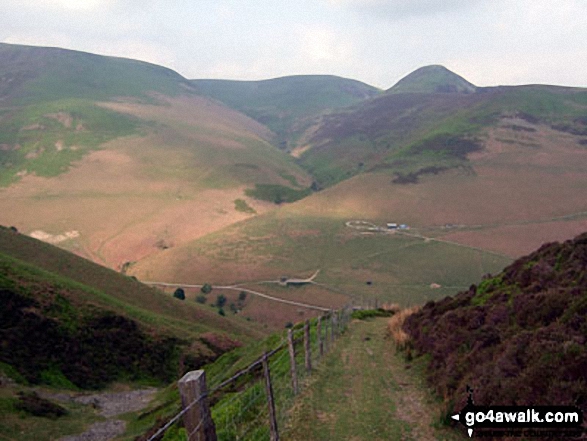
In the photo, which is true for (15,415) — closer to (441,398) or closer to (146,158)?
(441,398)

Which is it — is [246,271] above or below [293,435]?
below

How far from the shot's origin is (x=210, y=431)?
22.1 feet

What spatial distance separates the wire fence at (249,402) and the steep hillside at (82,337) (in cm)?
1648

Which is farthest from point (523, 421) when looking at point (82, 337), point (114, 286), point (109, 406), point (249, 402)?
point (114, 286)

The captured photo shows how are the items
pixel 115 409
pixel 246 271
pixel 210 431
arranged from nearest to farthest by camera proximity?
pixel 210 431 → pixel 115 409 → pixel 246 271

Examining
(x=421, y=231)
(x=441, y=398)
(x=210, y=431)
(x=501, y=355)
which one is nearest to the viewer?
(x=210, y=431)

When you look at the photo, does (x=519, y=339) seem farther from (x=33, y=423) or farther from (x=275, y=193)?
(x=275, y=193)

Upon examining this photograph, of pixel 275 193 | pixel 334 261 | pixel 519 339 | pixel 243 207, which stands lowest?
pixel 334 261

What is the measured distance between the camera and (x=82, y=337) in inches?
1345

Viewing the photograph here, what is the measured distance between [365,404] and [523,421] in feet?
15.8

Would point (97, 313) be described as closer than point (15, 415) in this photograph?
No

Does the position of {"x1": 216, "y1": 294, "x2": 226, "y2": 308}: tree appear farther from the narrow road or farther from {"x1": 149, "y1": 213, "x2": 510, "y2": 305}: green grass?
{"x1": 149, "y1": 213, "x2": 510, "y2": 305}: green grass

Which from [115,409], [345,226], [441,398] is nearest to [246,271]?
[345,226]

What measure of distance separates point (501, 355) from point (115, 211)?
15141cm
